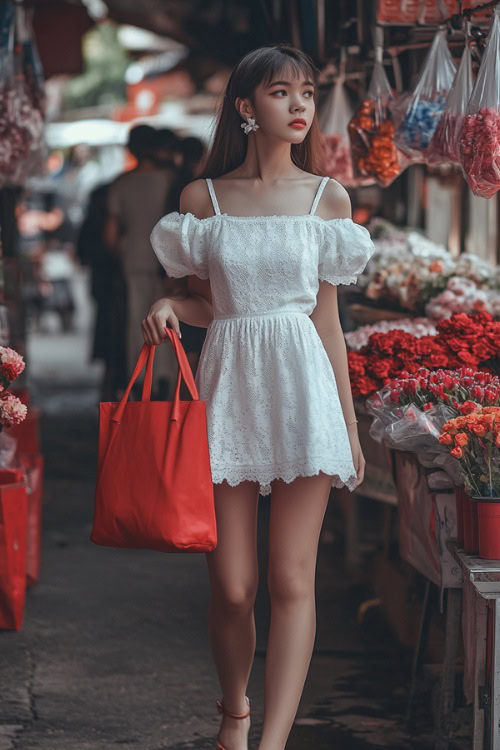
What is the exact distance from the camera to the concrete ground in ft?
13.1

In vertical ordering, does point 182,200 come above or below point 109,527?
above

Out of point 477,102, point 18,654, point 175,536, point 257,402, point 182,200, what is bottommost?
point 18,654

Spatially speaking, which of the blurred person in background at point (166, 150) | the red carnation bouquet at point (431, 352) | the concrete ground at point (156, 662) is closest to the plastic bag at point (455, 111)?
the red carnation bouquet at point (431, 352)

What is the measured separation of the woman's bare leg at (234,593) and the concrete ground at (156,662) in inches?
21.5

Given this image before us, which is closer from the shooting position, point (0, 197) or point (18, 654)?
point (18, 654)

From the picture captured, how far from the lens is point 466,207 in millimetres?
8102

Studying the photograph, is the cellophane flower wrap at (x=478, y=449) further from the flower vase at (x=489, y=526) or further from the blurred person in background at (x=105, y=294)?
the blurred person in background at (x=105, y=294)

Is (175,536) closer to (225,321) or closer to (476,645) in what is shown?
(225,321)

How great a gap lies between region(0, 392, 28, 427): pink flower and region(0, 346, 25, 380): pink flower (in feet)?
0.32

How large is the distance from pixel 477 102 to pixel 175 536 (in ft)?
5.79

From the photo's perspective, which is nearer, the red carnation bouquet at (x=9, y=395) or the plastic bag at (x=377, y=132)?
the red carnation bouquet at (x=9, y=395)

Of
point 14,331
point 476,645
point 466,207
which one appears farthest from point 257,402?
point 466,207

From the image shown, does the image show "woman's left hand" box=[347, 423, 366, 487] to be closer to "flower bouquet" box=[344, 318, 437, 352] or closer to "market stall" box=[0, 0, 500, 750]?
"market stall" box=[0, 0, 500, 750]

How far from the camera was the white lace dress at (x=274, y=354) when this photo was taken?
10.6 feet
